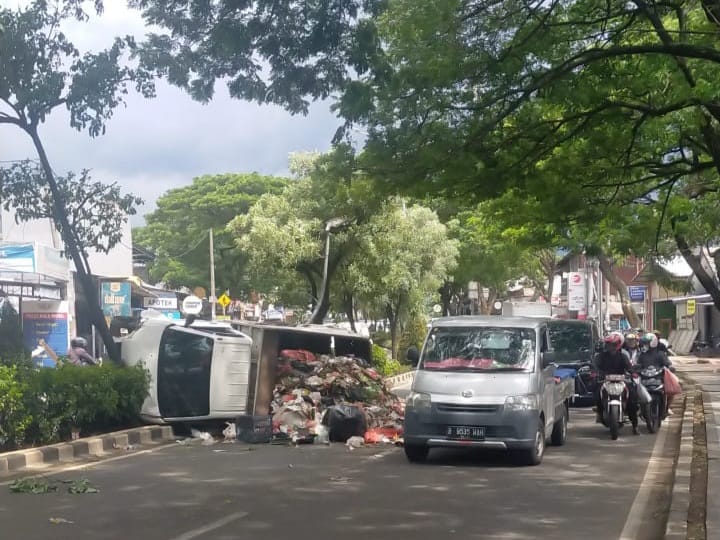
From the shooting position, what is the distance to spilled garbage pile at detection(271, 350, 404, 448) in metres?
15.2

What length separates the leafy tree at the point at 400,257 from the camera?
30312mm

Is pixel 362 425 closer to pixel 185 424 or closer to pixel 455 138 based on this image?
pixel 185 424

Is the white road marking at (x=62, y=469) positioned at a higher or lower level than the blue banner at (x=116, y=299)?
lower

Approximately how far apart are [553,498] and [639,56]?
6480 mm

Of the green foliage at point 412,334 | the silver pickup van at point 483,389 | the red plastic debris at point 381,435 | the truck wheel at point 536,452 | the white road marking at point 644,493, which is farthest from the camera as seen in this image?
the green foliage at point 412,334

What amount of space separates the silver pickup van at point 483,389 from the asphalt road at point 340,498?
1.28 ft

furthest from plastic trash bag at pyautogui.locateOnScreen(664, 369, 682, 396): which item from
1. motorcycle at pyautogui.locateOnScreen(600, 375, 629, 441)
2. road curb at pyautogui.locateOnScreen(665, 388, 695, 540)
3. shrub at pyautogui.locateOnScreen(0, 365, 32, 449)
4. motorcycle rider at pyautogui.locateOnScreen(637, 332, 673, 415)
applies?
shrub at pyautogui.locateOnScreen(0, 365, 32, 449)

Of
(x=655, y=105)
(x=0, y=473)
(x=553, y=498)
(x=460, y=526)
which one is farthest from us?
(x=655, y=105)

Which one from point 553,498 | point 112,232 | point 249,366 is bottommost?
point 553,498

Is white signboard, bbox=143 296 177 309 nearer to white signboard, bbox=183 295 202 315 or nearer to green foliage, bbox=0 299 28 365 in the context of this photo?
green foliage, bbox=0 299 28 365

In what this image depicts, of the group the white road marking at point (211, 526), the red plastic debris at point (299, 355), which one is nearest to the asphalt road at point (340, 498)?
the white road marking at point (211, 526)

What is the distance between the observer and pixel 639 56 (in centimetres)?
1309

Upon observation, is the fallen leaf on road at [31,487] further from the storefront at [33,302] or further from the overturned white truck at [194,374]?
the storefront at [33,302]

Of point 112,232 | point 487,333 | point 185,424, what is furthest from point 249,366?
point 487,333
